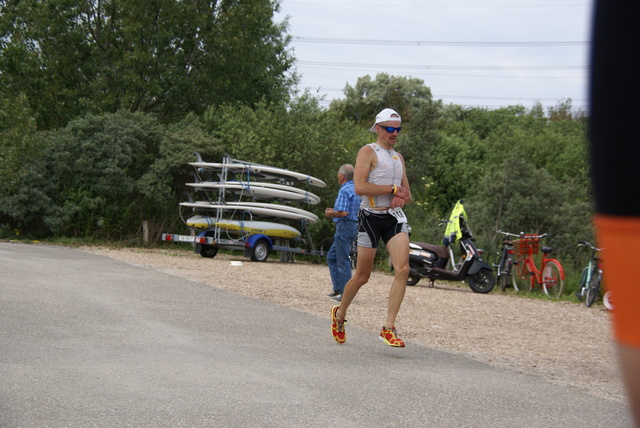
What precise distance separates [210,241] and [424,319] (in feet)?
37.1

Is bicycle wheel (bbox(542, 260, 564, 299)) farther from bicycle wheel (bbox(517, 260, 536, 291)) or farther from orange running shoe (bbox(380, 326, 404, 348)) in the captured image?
orange running shoe (bbox(380, 326, 404, 348))

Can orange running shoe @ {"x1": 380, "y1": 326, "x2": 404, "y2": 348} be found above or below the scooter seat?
below

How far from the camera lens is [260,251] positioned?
69.8 feet

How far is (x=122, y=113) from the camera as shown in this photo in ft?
84.4

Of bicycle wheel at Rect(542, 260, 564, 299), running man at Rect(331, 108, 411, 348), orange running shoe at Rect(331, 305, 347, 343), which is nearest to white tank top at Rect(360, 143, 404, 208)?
running man at Rect(331, 108, 411, 348)

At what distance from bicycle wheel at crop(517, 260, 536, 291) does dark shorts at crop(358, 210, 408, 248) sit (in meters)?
10.3

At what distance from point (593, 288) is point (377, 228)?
843 centimetres

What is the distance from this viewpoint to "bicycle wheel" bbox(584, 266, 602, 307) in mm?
14219

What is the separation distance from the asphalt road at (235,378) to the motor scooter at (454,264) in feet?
26.1

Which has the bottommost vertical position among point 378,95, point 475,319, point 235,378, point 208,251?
point 235,378

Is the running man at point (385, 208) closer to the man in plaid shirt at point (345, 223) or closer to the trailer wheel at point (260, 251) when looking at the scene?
the man in plaid shirt at point (345, 223)

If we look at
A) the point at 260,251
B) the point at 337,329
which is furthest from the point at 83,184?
the point at 337,329

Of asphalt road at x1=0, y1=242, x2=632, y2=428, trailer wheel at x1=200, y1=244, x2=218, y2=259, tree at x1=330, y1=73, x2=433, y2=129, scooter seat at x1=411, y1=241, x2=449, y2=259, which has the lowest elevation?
asphalt road at x1=0, y1=242, x2=632, y2=428

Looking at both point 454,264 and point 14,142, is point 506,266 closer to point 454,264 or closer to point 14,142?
point 454,264
